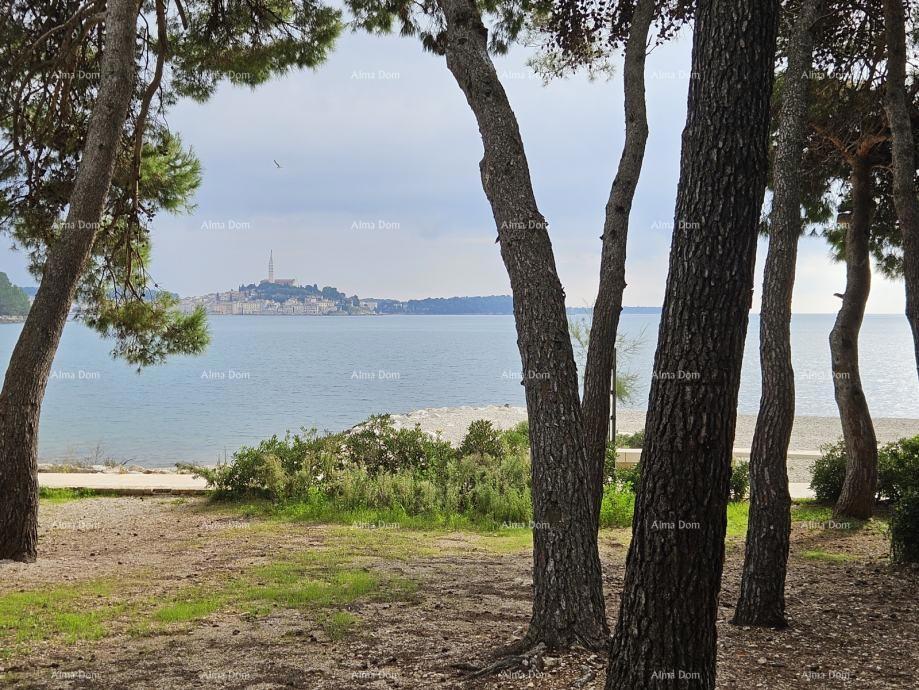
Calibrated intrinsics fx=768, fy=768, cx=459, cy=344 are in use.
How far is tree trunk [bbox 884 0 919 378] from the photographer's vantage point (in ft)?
17.8

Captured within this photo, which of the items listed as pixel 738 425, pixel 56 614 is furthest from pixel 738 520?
pixel 738 425

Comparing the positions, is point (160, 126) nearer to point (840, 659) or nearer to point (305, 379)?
point (840, 659)

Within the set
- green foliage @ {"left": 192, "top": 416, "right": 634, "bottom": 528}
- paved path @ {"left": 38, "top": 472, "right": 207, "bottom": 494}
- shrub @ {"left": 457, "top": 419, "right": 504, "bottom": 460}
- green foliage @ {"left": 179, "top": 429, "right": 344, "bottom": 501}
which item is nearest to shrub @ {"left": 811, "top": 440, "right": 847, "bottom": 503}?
green foliage @ {"left": 192, "top": 416, "right": 634, "bottom": 528}

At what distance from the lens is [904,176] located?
18.5ft

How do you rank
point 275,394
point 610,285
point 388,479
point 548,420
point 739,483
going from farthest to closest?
point 275,394 → point 739,483 → point 388,479 → point 610,285 → point 548,420

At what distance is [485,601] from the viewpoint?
16.8ft

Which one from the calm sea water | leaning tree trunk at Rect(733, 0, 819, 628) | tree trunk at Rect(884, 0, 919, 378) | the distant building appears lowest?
the calm sea water

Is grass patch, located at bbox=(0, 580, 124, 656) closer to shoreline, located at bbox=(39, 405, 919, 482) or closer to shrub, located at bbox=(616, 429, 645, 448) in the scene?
shoreline, located at bbox=(39, 405, 919, 482)

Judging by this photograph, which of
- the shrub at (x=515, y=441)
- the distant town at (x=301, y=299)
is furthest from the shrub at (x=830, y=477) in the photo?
the distant town at (x=301, y=299)

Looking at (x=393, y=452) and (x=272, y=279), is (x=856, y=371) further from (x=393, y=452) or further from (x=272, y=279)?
(x=272, y=279)

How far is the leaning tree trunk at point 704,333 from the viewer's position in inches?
101

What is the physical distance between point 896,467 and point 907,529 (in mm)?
3327

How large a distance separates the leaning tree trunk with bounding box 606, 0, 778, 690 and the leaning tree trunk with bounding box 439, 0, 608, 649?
126 cm

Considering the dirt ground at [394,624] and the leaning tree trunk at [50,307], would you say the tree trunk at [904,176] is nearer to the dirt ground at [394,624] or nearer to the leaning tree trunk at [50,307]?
the dirt ground at [394,624]
